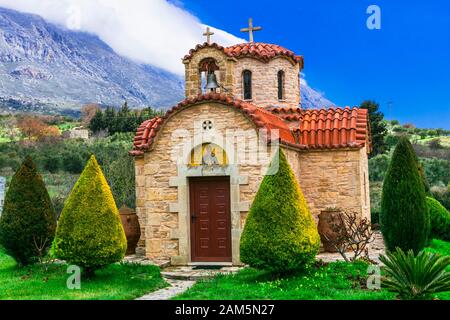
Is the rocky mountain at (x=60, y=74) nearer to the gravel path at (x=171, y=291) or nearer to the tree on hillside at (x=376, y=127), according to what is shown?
the tree on hillside at (x=376, y=127)

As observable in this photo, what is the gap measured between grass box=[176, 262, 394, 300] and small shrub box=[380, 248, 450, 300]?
0.32 m

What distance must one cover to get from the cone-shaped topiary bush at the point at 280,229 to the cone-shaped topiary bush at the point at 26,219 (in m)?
5.65

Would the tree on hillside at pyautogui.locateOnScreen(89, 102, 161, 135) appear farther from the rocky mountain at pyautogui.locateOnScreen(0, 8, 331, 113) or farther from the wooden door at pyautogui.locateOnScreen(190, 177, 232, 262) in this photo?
the wooden door at pyautogui.locateOnScreen(190, 177, 232, 262)

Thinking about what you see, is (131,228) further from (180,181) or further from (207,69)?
(207,69)

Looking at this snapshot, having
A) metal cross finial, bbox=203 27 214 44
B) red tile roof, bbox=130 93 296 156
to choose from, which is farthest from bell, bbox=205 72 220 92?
metal cross finial, bbox=203 27 214 44

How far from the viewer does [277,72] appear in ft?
59.0

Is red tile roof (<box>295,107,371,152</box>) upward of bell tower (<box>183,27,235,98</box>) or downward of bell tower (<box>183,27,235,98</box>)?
downward

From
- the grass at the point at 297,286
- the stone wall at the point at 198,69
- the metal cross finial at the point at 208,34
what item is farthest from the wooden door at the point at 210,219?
the metal cross finial at the point at 208,34

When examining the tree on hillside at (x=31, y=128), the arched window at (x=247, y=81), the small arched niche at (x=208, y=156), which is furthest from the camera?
the tree on hillside at (x=31, y=128)

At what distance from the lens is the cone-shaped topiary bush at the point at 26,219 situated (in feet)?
43.1

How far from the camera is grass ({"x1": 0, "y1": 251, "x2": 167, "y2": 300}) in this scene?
1030cm

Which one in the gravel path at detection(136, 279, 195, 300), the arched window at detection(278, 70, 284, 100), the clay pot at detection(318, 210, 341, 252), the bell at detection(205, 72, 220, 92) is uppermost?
the arched window at detection(278, 70, 284, 100)

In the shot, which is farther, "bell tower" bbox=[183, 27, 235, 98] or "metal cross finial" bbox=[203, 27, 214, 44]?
"metal cross finial" bbox=[203, 27, 214, 44]
